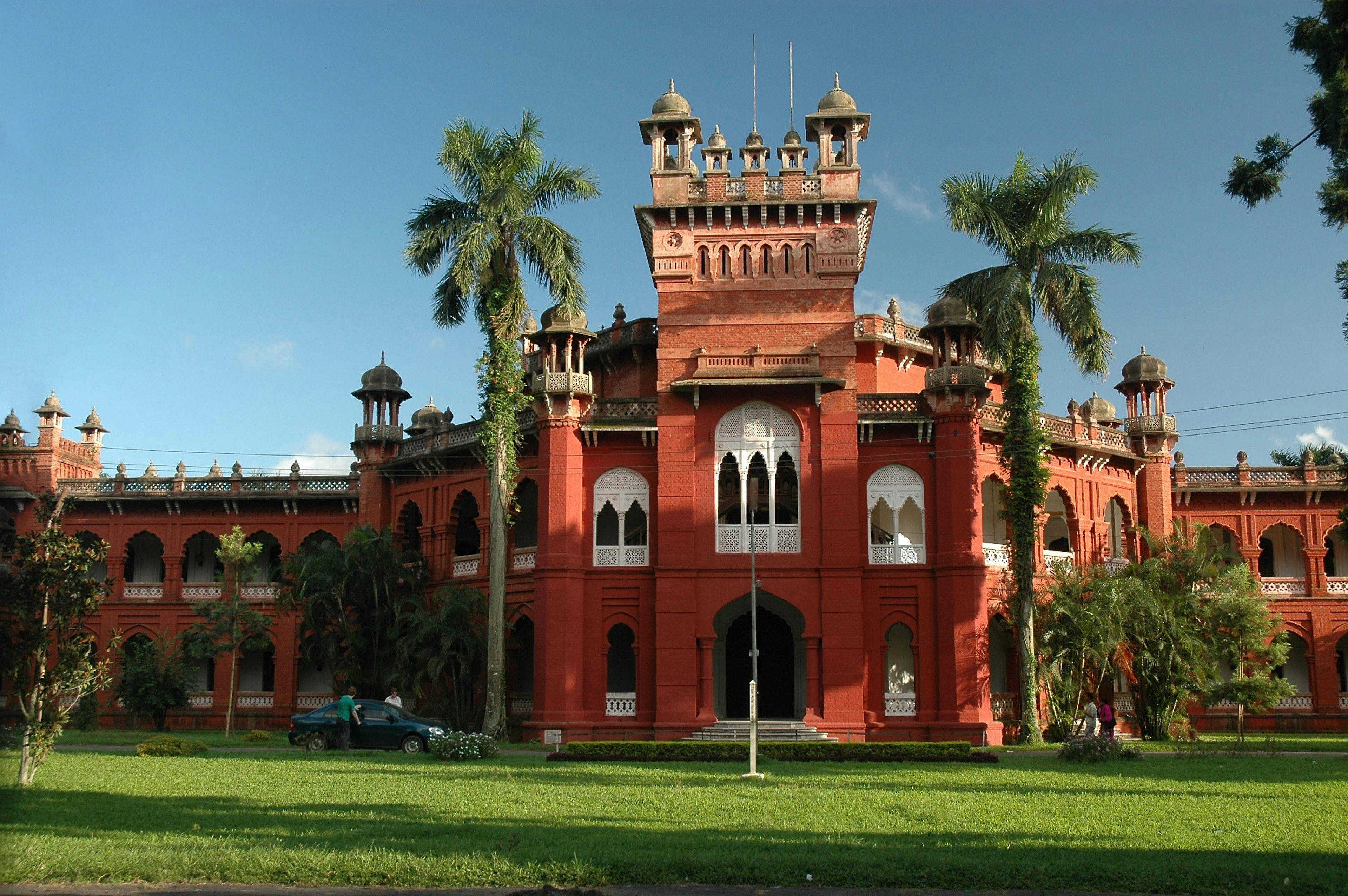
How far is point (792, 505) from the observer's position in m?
33.4

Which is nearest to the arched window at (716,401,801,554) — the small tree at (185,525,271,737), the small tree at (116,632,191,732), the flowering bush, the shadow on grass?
the flowering bush

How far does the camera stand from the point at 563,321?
32.5 meters

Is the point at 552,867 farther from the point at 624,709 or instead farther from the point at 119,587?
the point at 119,587

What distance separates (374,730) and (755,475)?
40.5 feet

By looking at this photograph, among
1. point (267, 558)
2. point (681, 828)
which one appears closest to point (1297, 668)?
point (681, 828)

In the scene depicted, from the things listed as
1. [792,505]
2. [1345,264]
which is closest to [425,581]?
[792,505]

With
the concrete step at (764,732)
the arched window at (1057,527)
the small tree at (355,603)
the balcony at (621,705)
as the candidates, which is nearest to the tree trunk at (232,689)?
the small tree at (355,603)

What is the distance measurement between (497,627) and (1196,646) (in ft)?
61.0

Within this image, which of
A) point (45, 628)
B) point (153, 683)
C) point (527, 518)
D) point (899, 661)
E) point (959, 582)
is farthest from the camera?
point (153, 683)

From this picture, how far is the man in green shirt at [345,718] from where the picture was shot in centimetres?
2566

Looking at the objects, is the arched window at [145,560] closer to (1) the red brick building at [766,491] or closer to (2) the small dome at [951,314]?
(1) the red brick building at [766,491]

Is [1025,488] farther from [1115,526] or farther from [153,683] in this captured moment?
[153,683]

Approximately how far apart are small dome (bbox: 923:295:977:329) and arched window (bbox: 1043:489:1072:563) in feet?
23.7

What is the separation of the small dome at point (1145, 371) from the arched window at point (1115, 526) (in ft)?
13.0
